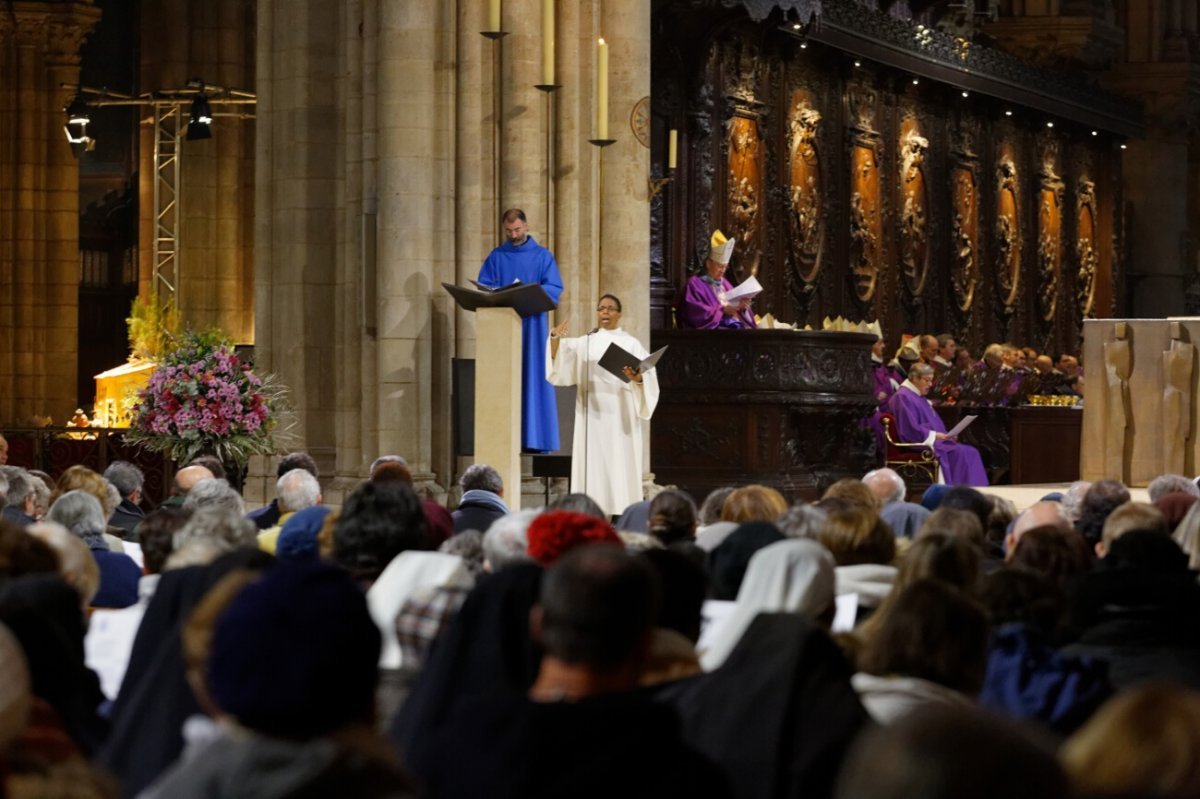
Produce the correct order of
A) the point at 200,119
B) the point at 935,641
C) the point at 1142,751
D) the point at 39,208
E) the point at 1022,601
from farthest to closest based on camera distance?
the point at 39,208
the point at 200,119
the point at 1022,601
the point at 935,641
the point at 1142,751

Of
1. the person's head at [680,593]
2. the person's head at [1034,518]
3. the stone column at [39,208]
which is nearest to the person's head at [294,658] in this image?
the person's head at [680,593]

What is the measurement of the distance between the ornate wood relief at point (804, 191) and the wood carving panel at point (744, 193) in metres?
0.86

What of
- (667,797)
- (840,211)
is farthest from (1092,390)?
(667,797)

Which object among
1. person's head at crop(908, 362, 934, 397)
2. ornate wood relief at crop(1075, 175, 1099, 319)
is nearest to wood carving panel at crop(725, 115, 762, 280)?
person's head at crop(908, 362, 934, 397)

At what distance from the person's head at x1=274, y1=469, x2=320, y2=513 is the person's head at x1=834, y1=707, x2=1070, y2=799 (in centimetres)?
712

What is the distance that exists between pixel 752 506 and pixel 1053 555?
214 cm

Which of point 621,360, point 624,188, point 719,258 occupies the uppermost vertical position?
point 624,188

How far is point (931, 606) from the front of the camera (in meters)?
4.34

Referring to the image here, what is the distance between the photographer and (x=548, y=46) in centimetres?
1424

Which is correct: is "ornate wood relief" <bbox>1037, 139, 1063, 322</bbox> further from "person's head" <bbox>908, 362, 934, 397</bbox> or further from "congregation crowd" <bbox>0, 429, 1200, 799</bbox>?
"congregation crowd" <bbox>0, 429, 1200, 799</bbox>

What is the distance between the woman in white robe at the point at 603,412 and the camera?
14547mm

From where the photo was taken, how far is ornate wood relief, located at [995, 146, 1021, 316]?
27984mm

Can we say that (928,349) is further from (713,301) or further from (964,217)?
(964,217)

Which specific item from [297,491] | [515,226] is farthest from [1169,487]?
[515,226]
